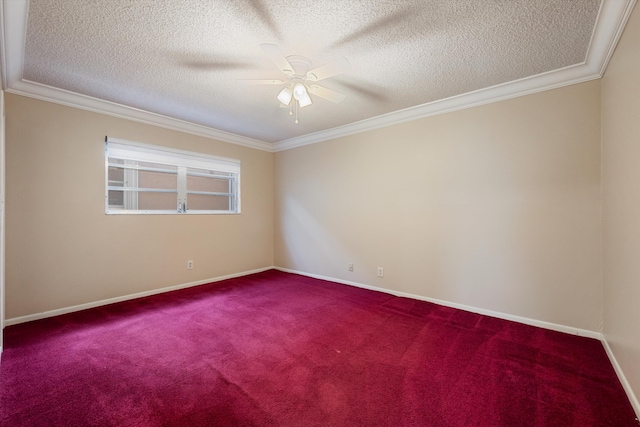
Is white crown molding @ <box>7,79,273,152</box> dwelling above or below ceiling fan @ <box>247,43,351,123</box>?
above

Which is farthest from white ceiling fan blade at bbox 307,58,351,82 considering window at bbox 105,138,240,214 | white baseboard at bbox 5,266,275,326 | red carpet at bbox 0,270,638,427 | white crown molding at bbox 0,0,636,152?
white baseboard at bbox 5,266,275,326

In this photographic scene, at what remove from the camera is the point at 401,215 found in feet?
11.8

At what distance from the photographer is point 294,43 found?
6.77ft

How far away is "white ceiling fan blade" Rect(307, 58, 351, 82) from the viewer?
75.5 inches

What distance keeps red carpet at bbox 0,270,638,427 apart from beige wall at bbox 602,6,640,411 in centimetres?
33

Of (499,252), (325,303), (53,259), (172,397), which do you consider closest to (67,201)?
(53,259)

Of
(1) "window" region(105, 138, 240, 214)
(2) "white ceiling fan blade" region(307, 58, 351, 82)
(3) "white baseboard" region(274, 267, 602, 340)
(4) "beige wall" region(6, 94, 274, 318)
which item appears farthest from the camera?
(1) "window" region(105, 138, 240, 214)

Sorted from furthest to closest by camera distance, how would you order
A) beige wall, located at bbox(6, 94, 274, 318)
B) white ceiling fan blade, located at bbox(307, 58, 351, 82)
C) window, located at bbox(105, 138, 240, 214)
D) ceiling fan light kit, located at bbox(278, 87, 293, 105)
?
window, located at bbox(105, 138, 240, 214) → beige wall, located at bbox(6, 94, 274, 318) → ceiling fan light kit, located at bbox(278, 87, 293, 105) → white ceiling fan blade, located at bbox(307, 58, 351, 82)

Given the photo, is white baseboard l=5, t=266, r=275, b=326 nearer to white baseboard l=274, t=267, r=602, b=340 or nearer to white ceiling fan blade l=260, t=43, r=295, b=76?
white baseboard l=274, t=267, r=602, b=340

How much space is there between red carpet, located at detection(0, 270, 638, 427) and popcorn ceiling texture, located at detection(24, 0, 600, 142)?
2436mm

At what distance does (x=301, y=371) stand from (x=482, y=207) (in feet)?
8.19

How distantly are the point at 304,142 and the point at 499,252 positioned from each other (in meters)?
3.31

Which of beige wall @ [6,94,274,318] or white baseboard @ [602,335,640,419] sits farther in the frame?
beige wall @ [6,94,274,318]

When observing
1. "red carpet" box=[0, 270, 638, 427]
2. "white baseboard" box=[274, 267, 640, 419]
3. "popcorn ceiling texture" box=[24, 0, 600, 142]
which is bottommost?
"red carpet" box=[0, 270, 638, 427]
